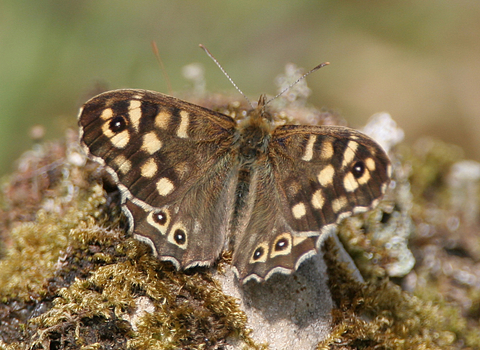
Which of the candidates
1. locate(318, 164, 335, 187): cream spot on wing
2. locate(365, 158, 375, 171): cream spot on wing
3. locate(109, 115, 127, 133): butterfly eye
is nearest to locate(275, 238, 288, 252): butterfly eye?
locate(318, 164, 335, 187): cream spot on wing

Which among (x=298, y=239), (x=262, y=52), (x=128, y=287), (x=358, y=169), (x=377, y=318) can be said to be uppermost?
(x=262, y=52)

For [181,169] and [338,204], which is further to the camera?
[181,169]

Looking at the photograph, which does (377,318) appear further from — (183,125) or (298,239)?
(183,125)

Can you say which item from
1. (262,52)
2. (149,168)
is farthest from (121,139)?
(262,52)

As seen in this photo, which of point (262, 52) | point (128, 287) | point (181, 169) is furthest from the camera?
point (262, 52)

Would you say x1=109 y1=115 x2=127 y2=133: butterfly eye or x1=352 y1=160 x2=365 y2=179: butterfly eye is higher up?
x1=352 y1=160 x2=365 y2=179: butterfly eye

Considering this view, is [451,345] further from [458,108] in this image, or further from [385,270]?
[458,108]

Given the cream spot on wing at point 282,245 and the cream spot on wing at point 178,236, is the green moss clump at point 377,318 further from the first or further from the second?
the cream spot on wing at point 178,236

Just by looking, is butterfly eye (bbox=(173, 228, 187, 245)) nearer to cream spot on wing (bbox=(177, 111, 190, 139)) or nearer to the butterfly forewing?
the butterfly forewing

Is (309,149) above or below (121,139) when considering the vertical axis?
above
